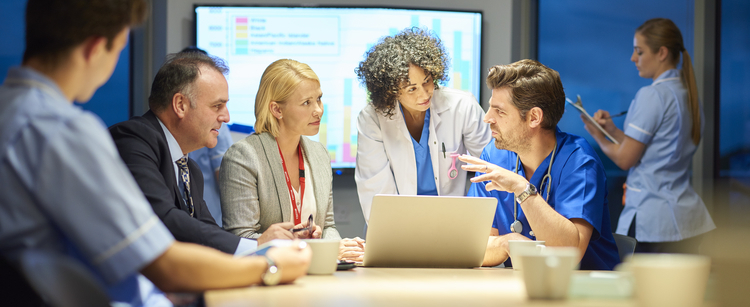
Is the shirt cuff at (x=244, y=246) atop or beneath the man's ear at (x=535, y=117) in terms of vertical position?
beneath

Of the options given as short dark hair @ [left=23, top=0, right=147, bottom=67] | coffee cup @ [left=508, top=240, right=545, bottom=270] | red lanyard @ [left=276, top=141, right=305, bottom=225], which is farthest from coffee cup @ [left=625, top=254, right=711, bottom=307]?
red lanyard @ [left=276, top=141, right=305, bottom=225]

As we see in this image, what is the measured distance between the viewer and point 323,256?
4.58ft

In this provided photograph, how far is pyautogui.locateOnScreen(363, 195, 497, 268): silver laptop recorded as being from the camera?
1.53m

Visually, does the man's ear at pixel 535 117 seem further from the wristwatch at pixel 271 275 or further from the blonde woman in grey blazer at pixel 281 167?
the wristwatch at pixel 271 275

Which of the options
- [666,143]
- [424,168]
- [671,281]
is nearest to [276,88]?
[424,168]

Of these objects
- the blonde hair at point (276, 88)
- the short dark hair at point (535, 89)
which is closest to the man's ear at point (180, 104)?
the blonde hair at point (276, 88)

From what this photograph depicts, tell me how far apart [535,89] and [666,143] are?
1548mm

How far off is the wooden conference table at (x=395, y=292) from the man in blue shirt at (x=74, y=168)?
15 centimetres

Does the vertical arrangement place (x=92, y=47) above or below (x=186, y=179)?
above

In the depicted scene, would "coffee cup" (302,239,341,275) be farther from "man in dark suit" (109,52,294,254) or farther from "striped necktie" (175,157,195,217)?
"striped necktie" (175,157,195,217)

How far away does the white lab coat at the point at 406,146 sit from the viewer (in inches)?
113

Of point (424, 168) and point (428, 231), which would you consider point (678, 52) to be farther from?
point (428, 231)

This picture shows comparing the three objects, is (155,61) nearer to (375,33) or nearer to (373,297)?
(375,33)

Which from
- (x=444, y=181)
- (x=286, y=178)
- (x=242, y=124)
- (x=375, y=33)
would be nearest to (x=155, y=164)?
(x=286, y=178)
